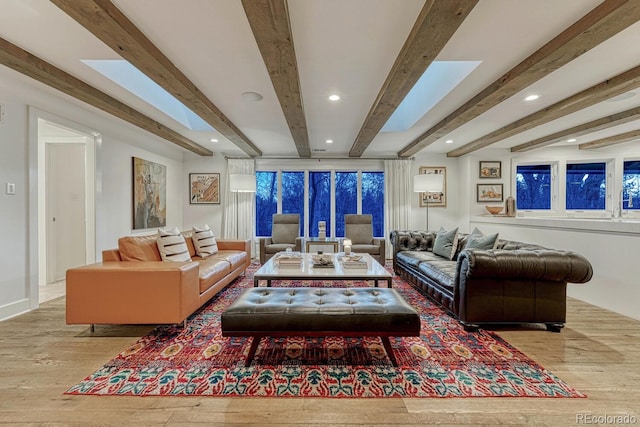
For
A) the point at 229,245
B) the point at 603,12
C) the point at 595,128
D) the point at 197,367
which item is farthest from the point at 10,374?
the point at 595,128

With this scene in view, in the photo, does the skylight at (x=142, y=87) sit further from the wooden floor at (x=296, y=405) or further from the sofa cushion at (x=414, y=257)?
the sofa cushion at (x=414, y=257)

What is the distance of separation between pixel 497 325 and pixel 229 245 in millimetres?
3548

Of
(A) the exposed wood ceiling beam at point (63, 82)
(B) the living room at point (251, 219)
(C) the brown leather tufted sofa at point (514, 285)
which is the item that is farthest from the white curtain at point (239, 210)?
(C) the brown leather tufted sofa at point (514, 285)

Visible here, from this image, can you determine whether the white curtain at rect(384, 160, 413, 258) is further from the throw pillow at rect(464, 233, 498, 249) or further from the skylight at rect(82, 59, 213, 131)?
the skylight at rect(82, 59, 213, 131)

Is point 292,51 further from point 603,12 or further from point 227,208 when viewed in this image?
point 227,208

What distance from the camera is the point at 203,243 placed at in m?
3.96

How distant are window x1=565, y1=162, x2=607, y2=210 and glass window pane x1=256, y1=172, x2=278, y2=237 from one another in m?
5.84

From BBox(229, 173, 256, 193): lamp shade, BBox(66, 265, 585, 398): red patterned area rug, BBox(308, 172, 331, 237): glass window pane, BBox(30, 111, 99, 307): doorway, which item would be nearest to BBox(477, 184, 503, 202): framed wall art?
BBox(308, 172, 331, 237): glass window pane

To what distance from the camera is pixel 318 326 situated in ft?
6.10

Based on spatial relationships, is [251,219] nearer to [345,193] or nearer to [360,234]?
[345,193]

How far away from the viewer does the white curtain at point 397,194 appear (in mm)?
6176

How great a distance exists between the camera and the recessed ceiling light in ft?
10.0

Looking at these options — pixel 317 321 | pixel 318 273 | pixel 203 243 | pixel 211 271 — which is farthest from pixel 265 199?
pixel 317 321

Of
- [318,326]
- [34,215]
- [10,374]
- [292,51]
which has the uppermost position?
[292,51]
